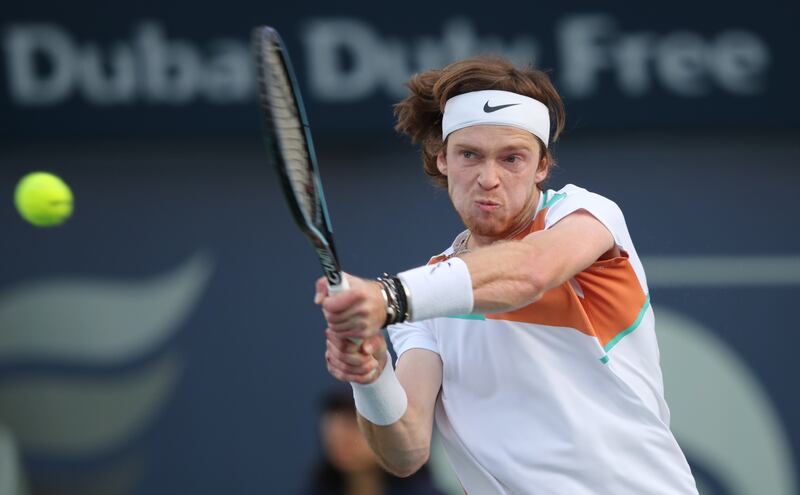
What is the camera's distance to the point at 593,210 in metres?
3.21

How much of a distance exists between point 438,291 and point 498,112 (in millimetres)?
776

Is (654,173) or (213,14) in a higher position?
(213,14)

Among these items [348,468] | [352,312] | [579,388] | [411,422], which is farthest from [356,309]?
[348,468]

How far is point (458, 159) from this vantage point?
11.4ft

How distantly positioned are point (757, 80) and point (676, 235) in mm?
833

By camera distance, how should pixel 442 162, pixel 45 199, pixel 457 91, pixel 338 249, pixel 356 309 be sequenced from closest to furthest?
pixel 356 309, pixel 457 91, pixel 442 162, pixel 45 199, pixel 338 249

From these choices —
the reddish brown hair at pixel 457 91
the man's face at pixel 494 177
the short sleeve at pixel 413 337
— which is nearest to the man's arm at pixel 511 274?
the man's face at pixel 494 177

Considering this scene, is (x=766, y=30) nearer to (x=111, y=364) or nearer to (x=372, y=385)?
(x=111, y=364)

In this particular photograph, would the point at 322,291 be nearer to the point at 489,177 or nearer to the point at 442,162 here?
the point at 489,177

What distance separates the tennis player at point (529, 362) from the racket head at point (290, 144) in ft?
1.27

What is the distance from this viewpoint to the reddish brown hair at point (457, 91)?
3547 millimetres

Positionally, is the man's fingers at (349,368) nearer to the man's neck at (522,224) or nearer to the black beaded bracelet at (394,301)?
the black beaded bracelet at (394,301)

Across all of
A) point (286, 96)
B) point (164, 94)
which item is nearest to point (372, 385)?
point (286, 96)

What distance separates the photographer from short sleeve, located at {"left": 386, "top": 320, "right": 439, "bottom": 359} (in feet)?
11.8
